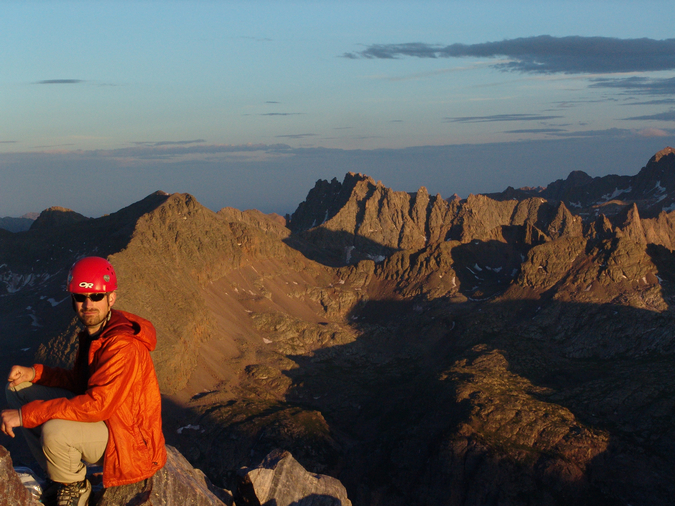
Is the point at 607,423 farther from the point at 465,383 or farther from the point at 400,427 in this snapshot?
the point at 400,427

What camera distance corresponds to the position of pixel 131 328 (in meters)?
13.5

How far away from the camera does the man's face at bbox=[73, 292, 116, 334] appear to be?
528 inches

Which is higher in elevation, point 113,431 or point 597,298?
point 113,431

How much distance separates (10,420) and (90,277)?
344 cm

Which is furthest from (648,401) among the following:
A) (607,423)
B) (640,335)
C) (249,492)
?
(249,492)

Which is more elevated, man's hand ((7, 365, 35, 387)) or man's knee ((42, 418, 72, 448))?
man's hand ((7, 365, 35, 387))

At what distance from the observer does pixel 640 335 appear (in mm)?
162000

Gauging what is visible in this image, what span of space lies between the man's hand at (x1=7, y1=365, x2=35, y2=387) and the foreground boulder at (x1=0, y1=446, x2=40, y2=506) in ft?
5.57

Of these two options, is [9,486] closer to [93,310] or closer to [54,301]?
[93,310]

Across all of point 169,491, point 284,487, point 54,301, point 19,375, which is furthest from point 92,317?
point 54,301

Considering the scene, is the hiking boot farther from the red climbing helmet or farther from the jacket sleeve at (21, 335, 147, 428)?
the red climbing helmet

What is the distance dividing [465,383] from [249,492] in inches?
4754

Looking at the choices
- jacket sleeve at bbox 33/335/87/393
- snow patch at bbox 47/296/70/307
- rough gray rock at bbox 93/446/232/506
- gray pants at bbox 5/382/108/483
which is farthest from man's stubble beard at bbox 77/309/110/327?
snow patch at bbox 47/296/70/307

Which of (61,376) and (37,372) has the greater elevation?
(37,372)
